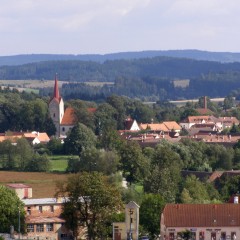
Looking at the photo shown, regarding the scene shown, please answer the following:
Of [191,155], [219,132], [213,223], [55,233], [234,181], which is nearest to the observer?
[213,223]

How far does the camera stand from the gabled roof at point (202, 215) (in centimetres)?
3944

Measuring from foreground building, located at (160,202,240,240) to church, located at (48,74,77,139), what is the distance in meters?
76.7

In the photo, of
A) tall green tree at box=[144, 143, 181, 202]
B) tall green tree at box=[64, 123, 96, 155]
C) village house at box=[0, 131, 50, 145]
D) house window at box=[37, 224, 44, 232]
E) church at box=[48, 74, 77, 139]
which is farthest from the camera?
church at box=[48, 74, 77, 139]

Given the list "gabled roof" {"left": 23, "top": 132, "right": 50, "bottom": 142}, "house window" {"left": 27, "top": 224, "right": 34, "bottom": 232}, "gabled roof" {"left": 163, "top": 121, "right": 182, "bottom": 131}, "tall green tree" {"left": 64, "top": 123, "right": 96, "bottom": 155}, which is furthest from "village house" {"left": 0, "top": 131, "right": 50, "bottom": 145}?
"house window" {"left": 27, "top": 224, "right": 34, "bottom": 232}

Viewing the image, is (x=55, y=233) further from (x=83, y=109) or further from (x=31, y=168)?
(x=83, y=109)

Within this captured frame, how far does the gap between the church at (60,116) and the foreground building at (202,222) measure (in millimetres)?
76746

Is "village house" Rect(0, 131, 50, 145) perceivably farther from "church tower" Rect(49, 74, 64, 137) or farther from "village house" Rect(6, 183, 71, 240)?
"village house" Rect(6, 183, 71, 240)

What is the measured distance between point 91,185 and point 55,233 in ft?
9.73

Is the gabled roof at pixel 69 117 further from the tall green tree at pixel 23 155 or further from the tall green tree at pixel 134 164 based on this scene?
the tall green tree at pixel 134 164

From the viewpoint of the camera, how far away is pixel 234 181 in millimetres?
55500

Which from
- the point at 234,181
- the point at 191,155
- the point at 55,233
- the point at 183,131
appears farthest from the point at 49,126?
the point at 55,233

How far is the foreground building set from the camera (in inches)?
1547

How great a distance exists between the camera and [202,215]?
39812 millimetres

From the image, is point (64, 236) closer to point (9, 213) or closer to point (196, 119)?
point (9, 213)
